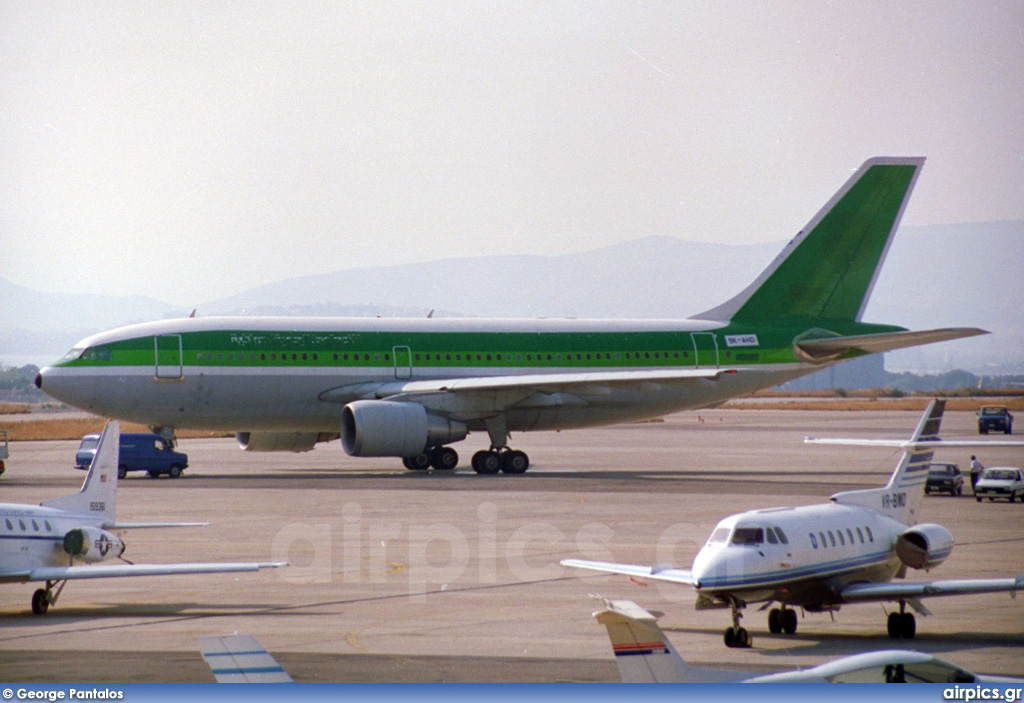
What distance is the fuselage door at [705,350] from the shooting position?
6066 centimetres

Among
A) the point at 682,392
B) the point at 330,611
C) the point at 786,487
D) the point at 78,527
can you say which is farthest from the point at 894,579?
the point at 682,392

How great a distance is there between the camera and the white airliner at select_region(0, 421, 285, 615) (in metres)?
22.7

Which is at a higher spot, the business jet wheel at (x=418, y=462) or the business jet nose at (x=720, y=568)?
the business jet nose at (x=720, y=568)

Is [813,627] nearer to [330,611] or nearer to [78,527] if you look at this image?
[330,611]

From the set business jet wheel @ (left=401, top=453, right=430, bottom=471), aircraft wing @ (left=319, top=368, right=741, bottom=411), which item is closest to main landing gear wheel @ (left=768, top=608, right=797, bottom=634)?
aircraft wing @ (left=319, top=368, right=741, bottom=411)

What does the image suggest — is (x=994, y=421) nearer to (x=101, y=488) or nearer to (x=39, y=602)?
(x=101, y=488)

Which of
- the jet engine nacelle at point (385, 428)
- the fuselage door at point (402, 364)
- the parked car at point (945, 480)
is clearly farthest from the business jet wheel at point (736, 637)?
the fuselage door at point (402, 364)

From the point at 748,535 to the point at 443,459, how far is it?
3664cm

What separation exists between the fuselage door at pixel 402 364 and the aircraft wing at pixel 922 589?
36.2 m

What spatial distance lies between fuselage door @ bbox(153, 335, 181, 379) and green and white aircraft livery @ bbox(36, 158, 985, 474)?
6 cm

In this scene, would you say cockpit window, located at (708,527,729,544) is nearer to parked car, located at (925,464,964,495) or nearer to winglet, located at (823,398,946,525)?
winglet, located at (823,398,946,525)

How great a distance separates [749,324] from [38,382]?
31.4 metres

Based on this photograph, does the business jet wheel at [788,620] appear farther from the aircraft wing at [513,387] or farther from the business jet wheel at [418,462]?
the business jet wheel at [418,462]

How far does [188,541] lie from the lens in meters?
33.2
